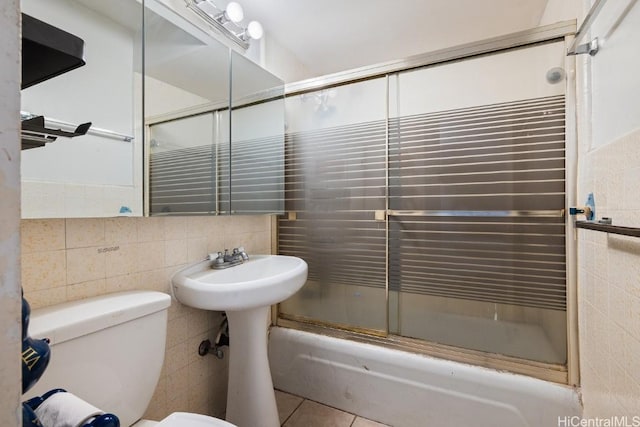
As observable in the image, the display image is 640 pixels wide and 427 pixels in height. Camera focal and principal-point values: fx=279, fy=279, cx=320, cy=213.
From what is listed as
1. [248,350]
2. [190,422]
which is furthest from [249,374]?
[190,422]

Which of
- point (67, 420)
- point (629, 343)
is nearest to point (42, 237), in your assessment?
point (67, 420)

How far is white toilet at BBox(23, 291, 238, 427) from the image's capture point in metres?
0.74

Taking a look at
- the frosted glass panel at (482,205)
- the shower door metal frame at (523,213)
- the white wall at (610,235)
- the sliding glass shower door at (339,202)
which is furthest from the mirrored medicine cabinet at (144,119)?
the white wall at (610,235)

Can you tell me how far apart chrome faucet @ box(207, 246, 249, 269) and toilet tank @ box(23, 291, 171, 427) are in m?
0.40

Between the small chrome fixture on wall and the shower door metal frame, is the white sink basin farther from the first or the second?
the small chrome fixture on wall

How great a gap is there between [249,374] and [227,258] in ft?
1.81

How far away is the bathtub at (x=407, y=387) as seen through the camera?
1.21 meters

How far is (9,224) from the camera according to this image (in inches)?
9.1

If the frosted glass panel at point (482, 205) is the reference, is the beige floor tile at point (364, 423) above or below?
below

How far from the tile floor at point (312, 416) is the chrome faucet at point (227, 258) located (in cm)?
87

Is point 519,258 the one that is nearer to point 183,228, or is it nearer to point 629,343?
point 629,343

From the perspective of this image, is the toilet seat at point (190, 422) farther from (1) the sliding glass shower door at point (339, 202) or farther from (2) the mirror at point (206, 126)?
(1) the sliding glass shower door at point (339, 202)

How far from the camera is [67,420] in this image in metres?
0.37

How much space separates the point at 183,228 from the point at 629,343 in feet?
5.40
